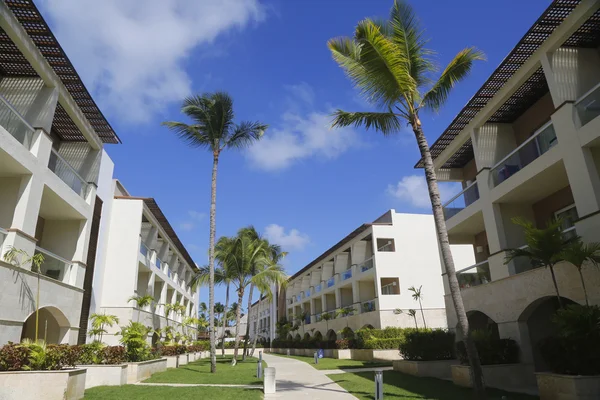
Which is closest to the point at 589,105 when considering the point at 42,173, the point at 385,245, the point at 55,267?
the point at 42,173

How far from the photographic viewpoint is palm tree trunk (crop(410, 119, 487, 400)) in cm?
972

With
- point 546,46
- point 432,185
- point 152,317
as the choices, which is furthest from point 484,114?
point 152,317

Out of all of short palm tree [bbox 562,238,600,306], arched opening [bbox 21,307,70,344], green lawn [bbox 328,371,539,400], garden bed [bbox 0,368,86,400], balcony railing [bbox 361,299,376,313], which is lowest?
green lawn [bbox 328,371,539,400]

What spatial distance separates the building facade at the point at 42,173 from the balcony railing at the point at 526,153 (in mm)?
15639

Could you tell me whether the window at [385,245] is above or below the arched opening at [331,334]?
above

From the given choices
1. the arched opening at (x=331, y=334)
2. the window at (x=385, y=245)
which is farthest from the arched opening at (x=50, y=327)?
the arched opening at (x=331, y=334)

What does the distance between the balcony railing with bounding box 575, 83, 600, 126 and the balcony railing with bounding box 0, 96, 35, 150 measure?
16203 mm

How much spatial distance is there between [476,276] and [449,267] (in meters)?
5.95

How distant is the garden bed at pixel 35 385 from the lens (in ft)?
28.8

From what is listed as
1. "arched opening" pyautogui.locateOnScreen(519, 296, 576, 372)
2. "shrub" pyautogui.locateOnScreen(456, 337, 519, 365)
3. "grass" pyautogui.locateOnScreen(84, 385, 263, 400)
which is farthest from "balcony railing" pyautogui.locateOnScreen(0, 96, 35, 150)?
"arched opening" pyautogui.locateOnScreen(519, 296, 576, 372)

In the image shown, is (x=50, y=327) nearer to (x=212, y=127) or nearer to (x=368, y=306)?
(x=212, y=127)

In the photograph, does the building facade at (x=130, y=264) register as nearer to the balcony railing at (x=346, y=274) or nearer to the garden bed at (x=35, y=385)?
the garden bed at (x=35, y=385)

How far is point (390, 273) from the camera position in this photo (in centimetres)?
3138

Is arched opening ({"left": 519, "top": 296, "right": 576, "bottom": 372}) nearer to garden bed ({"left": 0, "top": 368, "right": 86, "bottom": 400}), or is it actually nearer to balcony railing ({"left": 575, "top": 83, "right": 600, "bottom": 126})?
balcony railing ({"left": 575, "top": 83, "right": 600, "bottom": 126})
